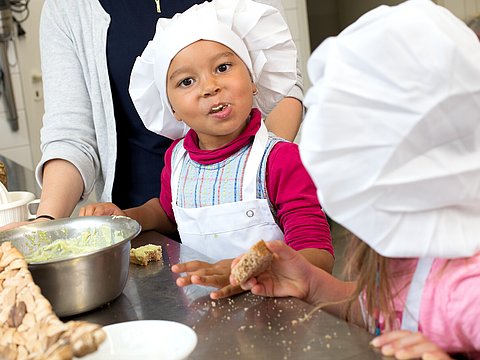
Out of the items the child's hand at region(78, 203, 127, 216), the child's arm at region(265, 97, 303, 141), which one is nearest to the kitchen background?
the child's arm at region(265, 97, 303, 141)

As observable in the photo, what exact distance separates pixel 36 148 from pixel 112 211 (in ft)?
7.63

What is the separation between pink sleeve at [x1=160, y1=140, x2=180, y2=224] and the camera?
5.46 ft

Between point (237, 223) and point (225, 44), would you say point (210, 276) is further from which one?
point (225, 44)

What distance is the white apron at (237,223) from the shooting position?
1.45m

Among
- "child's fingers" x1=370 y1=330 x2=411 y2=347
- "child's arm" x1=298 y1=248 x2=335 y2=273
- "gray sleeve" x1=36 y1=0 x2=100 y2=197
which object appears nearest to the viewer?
"child's fingers" x1=370 y1=330 x2=411 y2=347

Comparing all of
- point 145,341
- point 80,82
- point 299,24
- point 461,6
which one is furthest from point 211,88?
point 461,6

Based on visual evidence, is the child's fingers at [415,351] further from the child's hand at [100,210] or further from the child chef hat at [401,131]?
the child's hand at [100,210]

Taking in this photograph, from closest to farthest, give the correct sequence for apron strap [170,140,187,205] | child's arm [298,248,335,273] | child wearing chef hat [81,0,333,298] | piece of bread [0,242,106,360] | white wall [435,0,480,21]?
piece of bread [0,242,106,360] < child's arm [298,248,335,273] < child wearing chef hat [81,0,333,298] < apron strap [170,140,187,205] < white wall [435,0,480,21]

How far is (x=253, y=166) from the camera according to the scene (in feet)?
4.84

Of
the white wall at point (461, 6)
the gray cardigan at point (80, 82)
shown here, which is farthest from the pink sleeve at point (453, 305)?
the white wall at point (461, 6)

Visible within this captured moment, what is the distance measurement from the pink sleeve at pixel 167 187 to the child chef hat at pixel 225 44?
0.05m

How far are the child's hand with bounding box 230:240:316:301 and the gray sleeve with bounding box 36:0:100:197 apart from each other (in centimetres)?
73

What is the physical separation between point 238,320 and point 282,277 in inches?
4.8

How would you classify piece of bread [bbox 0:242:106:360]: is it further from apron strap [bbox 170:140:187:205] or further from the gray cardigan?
the gray cardigan
